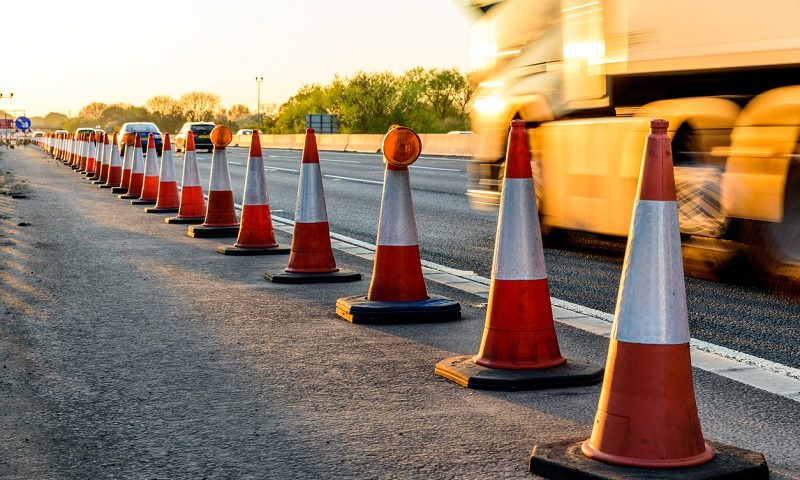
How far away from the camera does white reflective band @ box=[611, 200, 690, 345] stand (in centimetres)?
383

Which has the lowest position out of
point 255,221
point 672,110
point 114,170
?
point 114,170

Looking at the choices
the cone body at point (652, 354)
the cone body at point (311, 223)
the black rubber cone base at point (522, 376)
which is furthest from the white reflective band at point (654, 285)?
the cone body at point (311, 223)

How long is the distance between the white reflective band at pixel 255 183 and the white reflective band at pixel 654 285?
20.2 ft

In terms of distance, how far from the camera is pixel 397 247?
6.82 metres

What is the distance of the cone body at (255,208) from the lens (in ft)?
32.1

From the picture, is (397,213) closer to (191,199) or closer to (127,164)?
(191,199)

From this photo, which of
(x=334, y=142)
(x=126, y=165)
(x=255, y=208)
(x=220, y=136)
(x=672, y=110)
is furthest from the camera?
(x=334, y=142)

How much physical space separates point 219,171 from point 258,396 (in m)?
6.72

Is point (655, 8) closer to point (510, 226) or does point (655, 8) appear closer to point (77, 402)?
point (510, 226)

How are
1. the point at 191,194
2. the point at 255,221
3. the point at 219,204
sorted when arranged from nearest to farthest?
the point at 255,221 < the point at 219,204 < the point at 191,194

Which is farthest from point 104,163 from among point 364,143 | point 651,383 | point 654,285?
point 364,143

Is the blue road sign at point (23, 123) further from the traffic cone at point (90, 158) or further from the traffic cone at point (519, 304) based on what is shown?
the traffic cone at point (519, 304)

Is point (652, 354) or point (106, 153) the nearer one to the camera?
point (652, 354)

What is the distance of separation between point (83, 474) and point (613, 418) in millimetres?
1698
